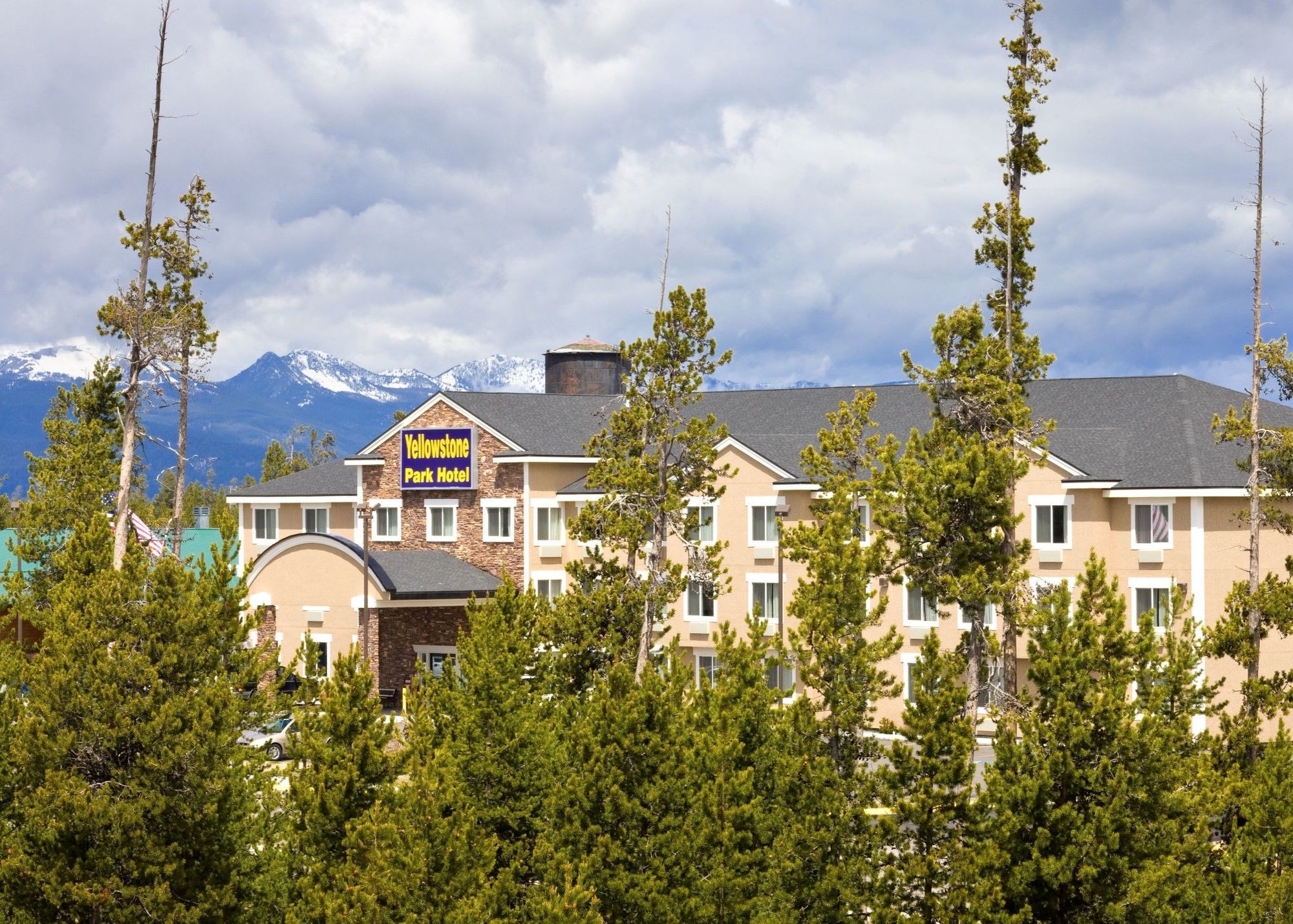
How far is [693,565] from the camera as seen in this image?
3834cm

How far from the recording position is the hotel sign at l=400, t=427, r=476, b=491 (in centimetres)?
6006

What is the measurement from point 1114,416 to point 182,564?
119 ft

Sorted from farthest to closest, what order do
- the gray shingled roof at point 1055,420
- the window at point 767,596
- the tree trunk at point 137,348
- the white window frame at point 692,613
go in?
the white window frame at point 692,613
the window at point 767,596
the gray shingled roof at point 1055,420
the tree trunk at point 137,348

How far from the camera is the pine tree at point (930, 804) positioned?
23.5 m

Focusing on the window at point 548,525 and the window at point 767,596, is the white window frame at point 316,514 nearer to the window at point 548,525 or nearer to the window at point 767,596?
the window at point 548,525

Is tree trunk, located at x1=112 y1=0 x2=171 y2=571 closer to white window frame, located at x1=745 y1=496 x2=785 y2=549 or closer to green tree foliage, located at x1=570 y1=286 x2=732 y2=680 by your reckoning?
green tree foliage, located at x1=570 y1=286 x2=732 y2=680

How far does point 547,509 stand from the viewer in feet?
194

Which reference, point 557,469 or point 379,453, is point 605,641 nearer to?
point 557,469

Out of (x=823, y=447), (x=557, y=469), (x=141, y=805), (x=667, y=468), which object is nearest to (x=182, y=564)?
(x=141, y=805)

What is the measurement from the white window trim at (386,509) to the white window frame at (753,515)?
49.1ft

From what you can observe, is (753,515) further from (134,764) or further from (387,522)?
(134,764)

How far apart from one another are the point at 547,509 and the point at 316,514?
11249mm

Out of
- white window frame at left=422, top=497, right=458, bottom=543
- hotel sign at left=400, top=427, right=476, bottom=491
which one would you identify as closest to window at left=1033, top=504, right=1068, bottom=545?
hotel sign at left=400, top=427, right=476, bottom=491

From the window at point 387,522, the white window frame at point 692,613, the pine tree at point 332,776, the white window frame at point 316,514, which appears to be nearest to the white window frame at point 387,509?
the window at point 387,522
